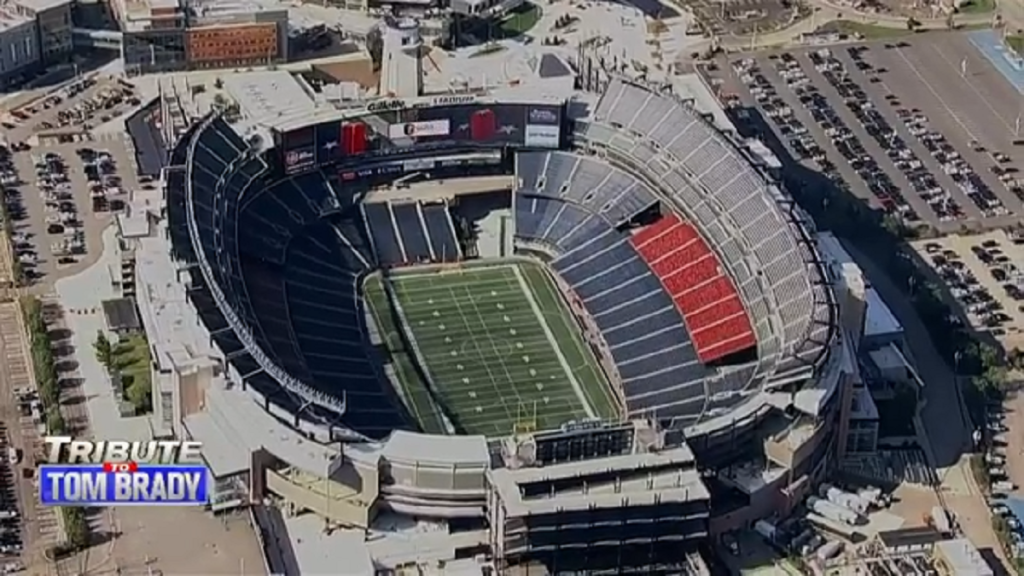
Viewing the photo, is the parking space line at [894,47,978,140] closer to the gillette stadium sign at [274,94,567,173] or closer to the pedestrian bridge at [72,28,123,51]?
the gillette stadium sign at [274,94,567,173]

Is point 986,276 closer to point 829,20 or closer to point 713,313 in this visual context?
point 713,313

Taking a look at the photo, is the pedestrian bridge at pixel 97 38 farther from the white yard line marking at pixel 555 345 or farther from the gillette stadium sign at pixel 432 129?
the white yard line marking at pixel 555 345

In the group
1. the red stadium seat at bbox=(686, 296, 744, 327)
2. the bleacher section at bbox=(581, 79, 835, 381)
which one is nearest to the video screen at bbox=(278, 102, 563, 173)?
the bleacher section at bbox=(581, 79, 835, 381)

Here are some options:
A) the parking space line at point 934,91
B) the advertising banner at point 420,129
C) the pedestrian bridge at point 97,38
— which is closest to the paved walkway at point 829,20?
the parking space line at point 934,91

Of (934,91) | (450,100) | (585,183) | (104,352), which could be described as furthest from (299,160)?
(934,91)

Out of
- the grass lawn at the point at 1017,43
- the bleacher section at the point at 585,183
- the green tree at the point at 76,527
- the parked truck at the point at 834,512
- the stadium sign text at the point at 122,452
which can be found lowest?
the green tree at the point at 76,527

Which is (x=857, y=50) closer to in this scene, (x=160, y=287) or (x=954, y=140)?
(x=954, y=140)
